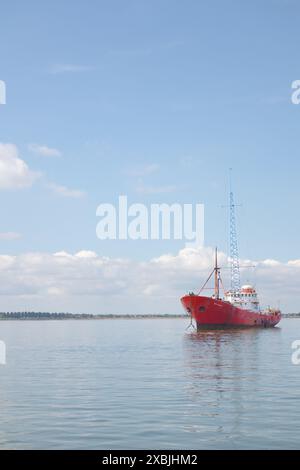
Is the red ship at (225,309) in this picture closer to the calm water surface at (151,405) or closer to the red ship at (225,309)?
the red ship at (225,309)

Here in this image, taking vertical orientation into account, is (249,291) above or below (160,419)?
above

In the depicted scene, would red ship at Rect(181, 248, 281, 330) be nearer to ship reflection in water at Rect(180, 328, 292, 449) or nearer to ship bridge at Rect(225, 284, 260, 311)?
ship bridge at Rect(225, 284, 260, 311)

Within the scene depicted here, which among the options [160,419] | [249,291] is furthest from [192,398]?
[249,291]

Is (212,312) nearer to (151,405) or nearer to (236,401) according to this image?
(236,401)

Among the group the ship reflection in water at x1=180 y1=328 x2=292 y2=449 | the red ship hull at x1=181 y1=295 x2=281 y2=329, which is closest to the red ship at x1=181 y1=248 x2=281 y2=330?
the red ship hull at x1=181 y1=295 x2=281 y2=329

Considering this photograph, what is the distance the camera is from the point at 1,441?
1021 inches

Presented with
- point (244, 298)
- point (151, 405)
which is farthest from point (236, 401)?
point (244, 298)

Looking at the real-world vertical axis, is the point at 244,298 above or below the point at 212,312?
above

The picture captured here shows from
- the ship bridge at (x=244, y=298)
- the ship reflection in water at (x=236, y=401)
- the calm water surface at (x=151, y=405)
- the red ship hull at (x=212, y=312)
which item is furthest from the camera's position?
the ship bridge at (x=244, y=298)

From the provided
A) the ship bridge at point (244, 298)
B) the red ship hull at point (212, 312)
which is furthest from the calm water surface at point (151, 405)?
the ship bridge at point (244, 298)

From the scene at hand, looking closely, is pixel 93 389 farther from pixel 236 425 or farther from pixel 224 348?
pixel 224 348

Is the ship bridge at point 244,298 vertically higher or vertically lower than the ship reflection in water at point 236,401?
higher

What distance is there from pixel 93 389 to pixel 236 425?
1486 cm
